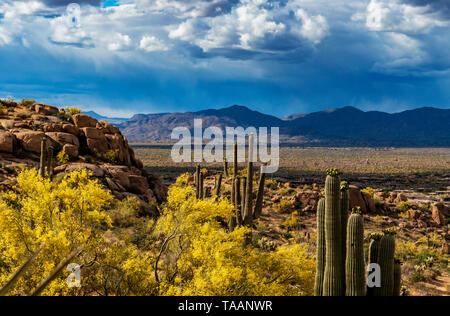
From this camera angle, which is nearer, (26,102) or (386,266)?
(386,266)

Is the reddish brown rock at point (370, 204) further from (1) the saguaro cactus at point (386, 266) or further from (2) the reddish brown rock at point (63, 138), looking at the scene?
(2) the reddish brown rock at point (63, 138)

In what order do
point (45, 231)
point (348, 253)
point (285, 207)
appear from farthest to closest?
point (285, 207) < point (45, 231) < point (348, 253)

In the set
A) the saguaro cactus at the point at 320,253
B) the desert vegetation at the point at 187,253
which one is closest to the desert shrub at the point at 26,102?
the desert vegetation at the point at 187,253

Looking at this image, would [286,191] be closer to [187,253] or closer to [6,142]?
[6,142]

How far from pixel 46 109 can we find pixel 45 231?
31913 millimetres

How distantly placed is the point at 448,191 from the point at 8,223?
212ft

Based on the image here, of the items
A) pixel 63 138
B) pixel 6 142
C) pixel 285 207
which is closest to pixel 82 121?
pixel 63 138

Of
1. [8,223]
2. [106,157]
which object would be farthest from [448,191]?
[8,223]

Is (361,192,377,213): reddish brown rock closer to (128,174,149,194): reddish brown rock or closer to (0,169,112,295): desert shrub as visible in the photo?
(128,174,149,194): reddish brown rock

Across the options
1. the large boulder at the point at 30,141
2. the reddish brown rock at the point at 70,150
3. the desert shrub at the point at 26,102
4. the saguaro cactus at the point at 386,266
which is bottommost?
the saguaro cactus at the point at 386,266

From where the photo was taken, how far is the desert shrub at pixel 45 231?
35.0 feet

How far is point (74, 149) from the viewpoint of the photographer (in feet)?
105

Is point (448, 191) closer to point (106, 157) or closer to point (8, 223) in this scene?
point (106, 157)
